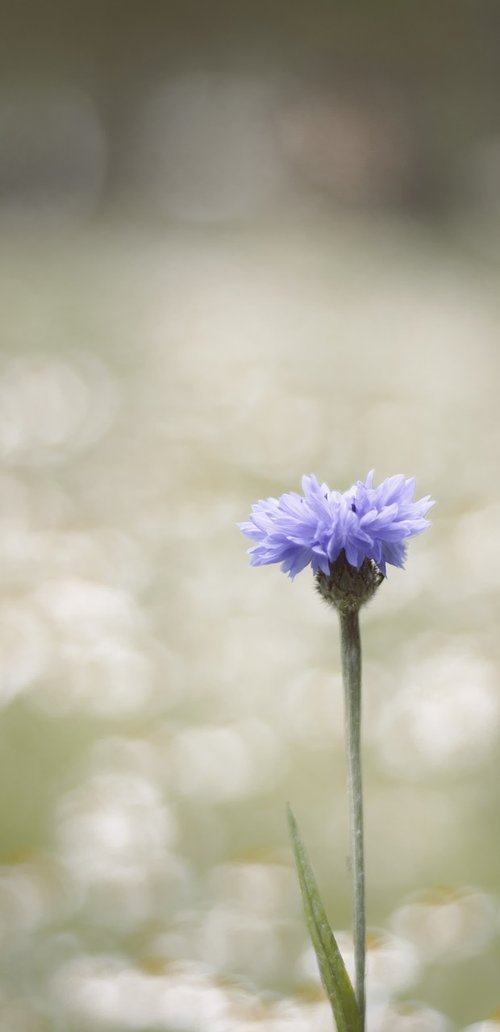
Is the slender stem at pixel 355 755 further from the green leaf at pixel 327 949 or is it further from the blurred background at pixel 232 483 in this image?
the blurred background at pixel 232 483

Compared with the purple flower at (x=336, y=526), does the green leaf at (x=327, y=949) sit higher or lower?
lower

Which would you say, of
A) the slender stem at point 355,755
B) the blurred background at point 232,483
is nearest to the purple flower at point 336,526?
the slender stem at point 355,755

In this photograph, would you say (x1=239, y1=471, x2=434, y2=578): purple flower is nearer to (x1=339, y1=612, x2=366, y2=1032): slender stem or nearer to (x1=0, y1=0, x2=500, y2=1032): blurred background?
(x1=339, y1=612, x2=366, y2=1032): slender stem

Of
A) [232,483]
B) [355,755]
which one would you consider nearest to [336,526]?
[355,755]

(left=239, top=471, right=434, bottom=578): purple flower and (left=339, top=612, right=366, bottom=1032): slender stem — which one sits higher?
(left=239, top=471, right=434, bottom=578): purple flower

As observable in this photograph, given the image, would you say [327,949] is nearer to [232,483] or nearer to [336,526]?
[336,526]

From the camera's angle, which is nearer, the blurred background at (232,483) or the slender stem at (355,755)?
the slender stem at (355,755)

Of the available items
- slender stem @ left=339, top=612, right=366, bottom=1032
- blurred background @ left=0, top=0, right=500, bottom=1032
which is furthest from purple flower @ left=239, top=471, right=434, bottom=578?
blurred background @ left=0, top=0, right=500, bottom=1032

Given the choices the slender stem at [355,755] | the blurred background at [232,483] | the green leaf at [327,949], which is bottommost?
the green leaf at [327,949]
